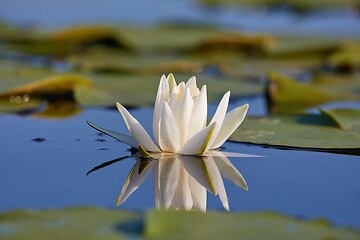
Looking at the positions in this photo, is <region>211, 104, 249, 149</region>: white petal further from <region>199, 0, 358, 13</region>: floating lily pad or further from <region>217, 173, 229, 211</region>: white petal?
<region>199, 0, 358, 13</region>: floating lily pad

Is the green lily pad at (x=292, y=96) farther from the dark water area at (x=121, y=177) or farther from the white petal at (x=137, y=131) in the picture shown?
the white petal at (x=137, y=131)

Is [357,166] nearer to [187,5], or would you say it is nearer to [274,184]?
[274,184]

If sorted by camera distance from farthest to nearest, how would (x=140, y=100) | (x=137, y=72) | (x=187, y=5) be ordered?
1. (x=187, y=5)
2. (x=137, y=72)
3. (x=140, y=100)

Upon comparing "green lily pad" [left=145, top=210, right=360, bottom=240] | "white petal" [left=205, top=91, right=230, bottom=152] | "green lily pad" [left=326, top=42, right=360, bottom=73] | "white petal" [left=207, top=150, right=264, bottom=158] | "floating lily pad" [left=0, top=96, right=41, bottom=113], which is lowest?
"green lily pad" [left=145, top=210, right=360, bottom=240]

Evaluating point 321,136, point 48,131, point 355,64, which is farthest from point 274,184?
point 355,64

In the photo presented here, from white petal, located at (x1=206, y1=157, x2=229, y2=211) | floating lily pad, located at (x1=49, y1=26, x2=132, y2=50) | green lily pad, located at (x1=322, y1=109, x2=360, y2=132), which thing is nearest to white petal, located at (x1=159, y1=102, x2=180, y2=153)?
white petal, located at (x1=206, y1=157, x2=229, y2=211)

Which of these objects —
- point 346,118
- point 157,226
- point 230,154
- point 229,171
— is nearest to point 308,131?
point 346,118
